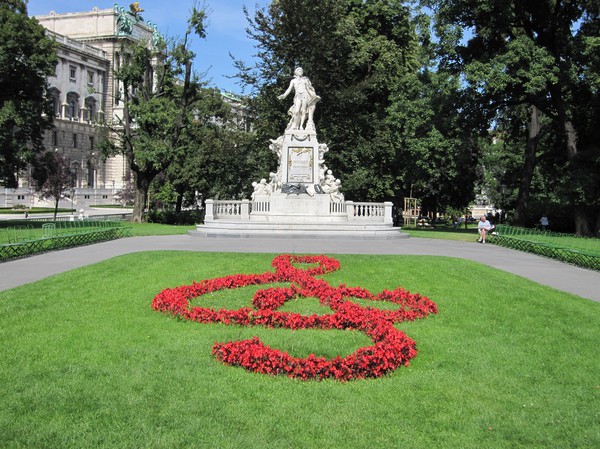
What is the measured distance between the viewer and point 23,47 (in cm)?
2927

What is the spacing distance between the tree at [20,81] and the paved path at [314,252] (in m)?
10.5

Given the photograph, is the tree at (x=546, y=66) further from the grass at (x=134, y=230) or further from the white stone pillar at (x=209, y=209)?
the grass at (x=134, y=230)

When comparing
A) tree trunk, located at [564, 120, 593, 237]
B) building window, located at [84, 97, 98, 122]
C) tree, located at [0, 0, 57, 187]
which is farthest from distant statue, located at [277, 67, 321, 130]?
building window, located at [84, 97, 98, 122]

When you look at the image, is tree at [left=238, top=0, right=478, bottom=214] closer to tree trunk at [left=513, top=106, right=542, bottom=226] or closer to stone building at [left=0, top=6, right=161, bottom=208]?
tree trunk at [left=513, top=106, right=542, bottom=226]

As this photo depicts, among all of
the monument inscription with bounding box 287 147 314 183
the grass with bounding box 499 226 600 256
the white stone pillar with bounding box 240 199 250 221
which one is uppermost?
the monument inscription with bounding box 287 147 314 183

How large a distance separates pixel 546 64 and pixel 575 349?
2185cm

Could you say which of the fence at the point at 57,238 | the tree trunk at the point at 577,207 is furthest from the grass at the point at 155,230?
the tree trunk at the point at 577,207

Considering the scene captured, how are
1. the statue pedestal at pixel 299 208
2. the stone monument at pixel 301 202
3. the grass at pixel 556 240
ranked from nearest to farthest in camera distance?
the grass at pixel 556 240, the statue pedestal at pixel 299 208, the stone monument at pixel 301 202

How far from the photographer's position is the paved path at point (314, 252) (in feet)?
45.4

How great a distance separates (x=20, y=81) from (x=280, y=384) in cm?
2878

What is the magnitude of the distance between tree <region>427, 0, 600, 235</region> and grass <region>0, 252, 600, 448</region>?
59.1ft

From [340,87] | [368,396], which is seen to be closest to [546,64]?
[340,87]

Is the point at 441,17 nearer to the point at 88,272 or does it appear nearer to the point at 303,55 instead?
the point at 303,55

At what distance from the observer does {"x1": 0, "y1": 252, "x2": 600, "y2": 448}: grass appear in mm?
5449
